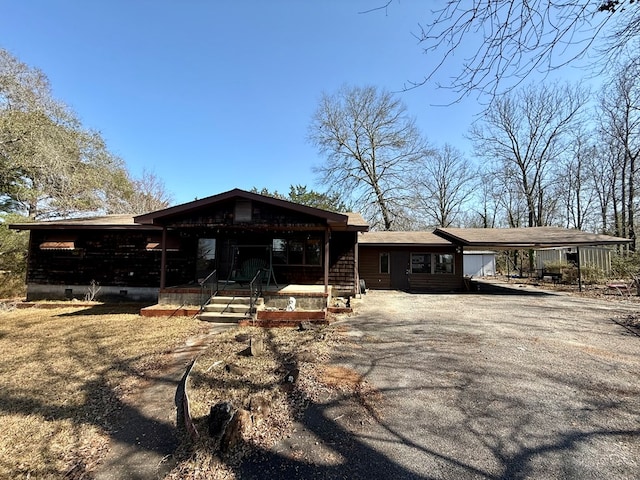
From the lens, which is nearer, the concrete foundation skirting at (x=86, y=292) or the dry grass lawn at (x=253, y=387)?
the dry grass lawn at (x=253, y=387)

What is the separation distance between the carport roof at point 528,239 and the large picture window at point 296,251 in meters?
7.34

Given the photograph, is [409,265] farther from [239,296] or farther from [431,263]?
[239,296]

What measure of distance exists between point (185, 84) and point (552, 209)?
3005cm

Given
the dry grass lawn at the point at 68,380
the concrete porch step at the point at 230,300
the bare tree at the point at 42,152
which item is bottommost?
the dry grass lawn at the point at 68,380

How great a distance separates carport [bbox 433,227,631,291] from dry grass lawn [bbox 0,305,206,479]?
12.3m

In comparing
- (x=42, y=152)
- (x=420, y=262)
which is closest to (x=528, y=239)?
(x=420, y=262)

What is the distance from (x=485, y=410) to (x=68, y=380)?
5241mm

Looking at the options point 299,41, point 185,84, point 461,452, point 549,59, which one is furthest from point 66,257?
point 549,59

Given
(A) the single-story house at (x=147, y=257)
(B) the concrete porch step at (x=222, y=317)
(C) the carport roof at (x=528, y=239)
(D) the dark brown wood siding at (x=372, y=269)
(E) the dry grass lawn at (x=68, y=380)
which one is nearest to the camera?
(E) the dry grass lawn at (x=68, y=380)

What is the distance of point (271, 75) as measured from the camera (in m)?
10.7

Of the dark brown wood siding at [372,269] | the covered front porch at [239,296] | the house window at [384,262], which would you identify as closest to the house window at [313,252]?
the covered front porch at [239,296]

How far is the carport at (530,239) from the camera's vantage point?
42.0ft

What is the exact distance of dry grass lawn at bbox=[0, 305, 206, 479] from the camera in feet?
8.68

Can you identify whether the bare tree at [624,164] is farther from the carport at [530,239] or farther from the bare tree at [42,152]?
the bare tree at [42,152]
